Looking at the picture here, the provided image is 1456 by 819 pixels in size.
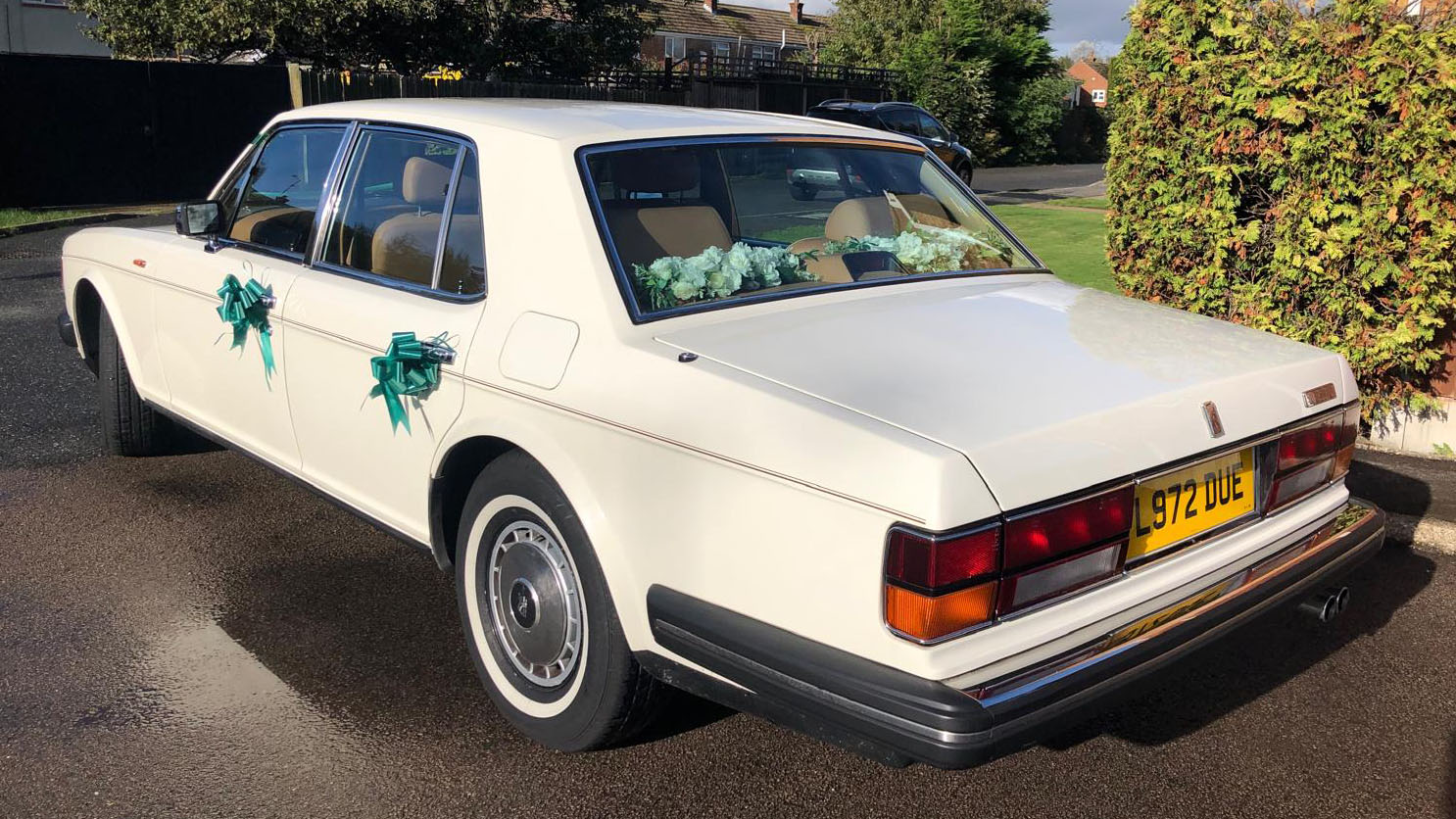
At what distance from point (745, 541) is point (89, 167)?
18.4 m

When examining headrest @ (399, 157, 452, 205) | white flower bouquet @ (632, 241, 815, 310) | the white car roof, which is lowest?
white flower bouquet @ (632, 241, 815, 310)

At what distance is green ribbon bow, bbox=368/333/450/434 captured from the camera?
11.0ft

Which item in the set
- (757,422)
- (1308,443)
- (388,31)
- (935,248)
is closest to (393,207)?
(935,248)

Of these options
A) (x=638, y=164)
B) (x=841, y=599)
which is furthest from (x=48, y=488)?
(x=841, y=599)

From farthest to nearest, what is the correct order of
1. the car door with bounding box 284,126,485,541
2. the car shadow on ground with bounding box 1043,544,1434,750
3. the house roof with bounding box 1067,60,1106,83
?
1. the house roof with bounding box 1067,60,1106,83
2. the car door with bounding box 284,126,485,541
3. the car shadow on ground with bounding box 1043,544,1434,750

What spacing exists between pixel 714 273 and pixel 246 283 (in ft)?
6.28

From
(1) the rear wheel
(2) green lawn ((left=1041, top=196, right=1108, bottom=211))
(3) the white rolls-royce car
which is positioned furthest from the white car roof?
(2) green lawn ((left=1041, top=196, right=1108, bottom=211))

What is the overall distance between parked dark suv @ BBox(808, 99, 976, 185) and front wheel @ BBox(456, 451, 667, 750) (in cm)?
2101

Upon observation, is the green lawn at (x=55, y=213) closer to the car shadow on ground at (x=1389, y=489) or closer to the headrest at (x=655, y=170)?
the headrest at (x=655, y=170)

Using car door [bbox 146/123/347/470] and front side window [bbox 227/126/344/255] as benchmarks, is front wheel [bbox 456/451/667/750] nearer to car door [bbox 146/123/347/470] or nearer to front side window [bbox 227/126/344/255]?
car door [bbox 146/123/347/470]

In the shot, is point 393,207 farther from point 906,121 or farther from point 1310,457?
point 906,121

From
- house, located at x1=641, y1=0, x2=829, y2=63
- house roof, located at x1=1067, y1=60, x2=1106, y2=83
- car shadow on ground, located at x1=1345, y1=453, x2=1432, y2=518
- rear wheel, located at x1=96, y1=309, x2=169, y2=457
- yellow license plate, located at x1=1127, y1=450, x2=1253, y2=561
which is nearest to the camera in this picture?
yellow license plate, located at x1=1127, y1=450, x2=1253, y2=561

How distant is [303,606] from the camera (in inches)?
163

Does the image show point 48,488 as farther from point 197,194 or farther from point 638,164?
point 197,194
